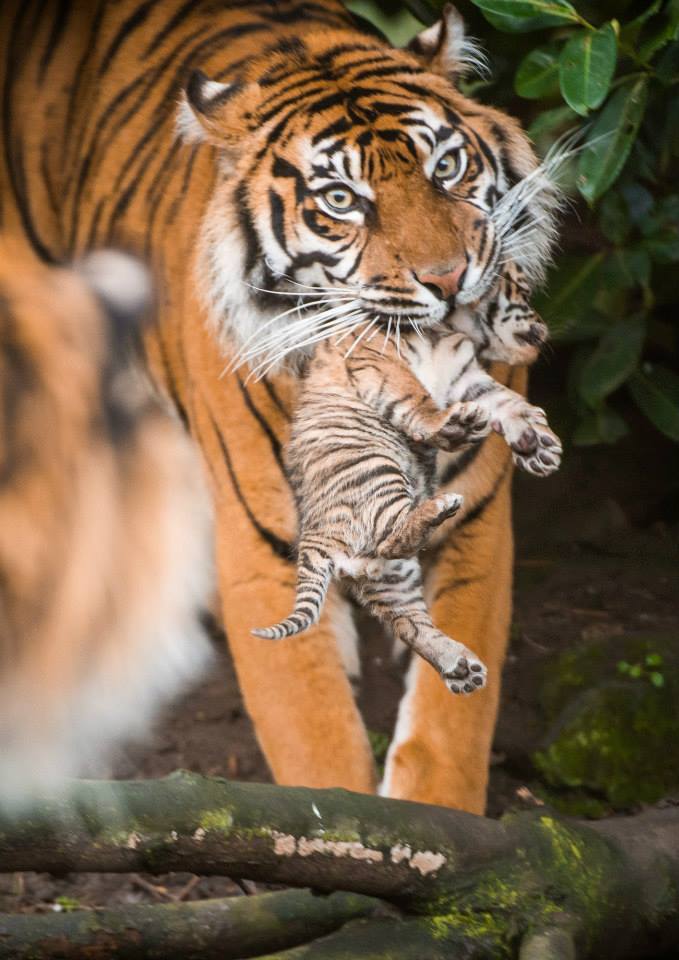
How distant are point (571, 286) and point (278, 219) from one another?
1.19m

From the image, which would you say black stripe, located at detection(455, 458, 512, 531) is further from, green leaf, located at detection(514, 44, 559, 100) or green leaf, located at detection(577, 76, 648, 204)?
green leaf, located at detection(514, 44, 559, 100)

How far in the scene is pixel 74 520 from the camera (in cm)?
194

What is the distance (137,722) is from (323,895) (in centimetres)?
55

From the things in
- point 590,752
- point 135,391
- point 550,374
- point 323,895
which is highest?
point 135,391

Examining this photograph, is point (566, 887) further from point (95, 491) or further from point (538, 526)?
point (538, 526)

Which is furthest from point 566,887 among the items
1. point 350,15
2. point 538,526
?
point 538,526

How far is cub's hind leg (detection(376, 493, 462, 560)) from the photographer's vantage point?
1560 mm

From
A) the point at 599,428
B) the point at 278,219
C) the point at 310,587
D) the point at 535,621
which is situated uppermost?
the point at 278,219

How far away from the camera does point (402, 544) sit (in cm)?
159

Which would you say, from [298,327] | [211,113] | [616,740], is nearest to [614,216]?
[616,740]

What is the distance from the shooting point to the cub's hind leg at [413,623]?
1697 mm

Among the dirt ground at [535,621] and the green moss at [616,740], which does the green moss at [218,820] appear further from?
the green moss at [616,740]

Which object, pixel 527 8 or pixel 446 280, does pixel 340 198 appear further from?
pixel 527 8

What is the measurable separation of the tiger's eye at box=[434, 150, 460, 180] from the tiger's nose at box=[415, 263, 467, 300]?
8.9 inches
